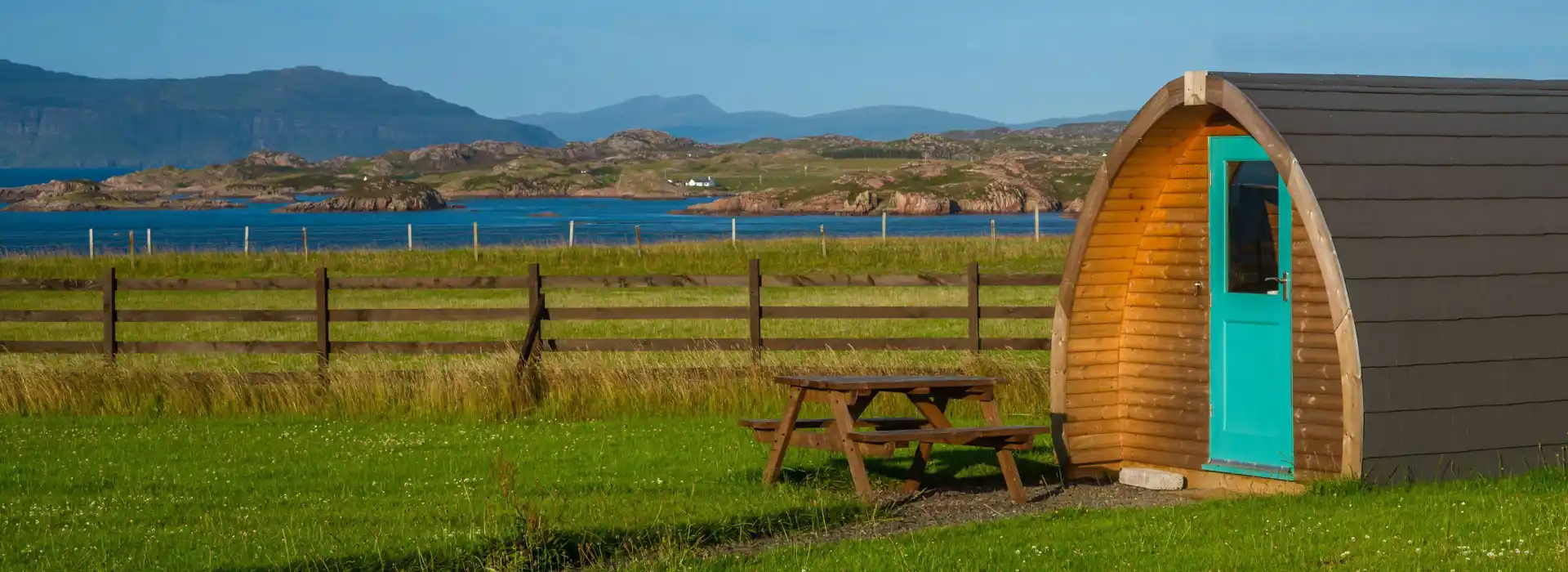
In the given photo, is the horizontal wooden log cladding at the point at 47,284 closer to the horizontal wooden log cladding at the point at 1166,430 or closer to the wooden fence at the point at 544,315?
the wooden fence at the point at 544,315

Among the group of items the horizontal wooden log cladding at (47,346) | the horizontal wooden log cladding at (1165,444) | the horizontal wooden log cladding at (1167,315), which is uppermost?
the horizontal wooden log cladding at (1167,315)

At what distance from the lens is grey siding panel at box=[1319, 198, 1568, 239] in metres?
8.56

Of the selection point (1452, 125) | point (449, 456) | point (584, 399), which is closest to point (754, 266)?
point (584, 399)

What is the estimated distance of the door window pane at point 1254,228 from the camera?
9602 mm

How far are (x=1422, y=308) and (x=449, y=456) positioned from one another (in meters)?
6.45

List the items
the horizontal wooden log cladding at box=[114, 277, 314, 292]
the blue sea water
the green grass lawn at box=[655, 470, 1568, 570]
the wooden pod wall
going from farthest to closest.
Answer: the blue sea water < the horizontal wooden log cladding at box=[114, 277, 314, 292] < the wooden pod wall < the green grass lawn at box=[655, 470, 1568, 570]

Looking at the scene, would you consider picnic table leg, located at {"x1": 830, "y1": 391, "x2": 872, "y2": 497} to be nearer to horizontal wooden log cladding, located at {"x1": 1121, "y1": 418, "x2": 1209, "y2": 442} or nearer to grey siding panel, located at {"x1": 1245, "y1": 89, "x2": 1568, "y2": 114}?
horizontal wooden log cladding, located at {"x1": 1121, "y1": 418, "x2": 1209, "y2": 442}

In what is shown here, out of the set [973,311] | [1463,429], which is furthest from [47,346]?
[1463,429]

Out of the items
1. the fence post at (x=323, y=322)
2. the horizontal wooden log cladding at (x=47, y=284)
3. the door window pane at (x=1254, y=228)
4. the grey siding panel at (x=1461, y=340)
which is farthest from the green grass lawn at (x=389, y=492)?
the horizontal wooden log cladding at (x=47, y=284)

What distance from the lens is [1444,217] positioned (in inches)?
344

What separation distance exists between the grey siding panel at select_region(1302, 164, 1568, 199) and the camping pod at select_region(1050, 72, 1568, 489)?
0.04 ft

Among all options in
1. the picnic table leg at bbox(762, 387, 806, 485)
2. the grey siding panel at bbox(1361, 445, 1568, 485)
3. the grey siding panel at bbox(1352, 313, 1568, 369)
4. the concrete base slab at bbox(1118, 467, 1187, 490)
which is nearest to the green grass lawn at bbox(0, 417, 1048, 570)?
the picnic table leg at bbox(762, 387, 806, 485)

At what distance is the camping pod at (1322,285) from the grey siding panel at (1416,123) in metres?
0.01

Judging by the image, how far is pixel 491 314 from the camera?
1498 cm
